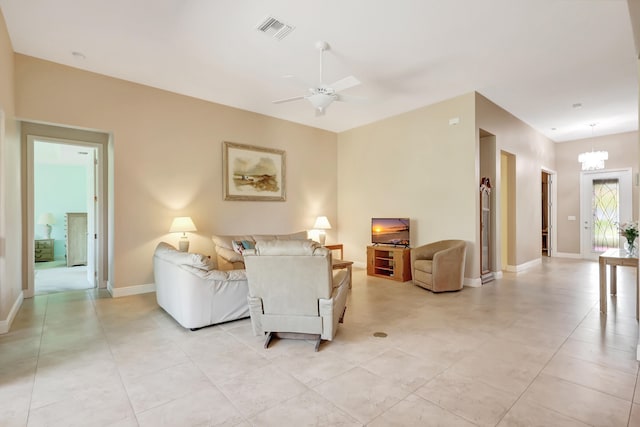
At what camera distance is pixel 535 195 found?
23.6 ft

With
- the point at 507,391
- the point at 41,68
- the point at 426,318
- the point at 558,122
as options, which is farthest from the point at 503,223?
the point at 41,68

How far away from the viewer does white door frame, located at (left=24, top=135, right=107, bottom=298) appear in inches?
177

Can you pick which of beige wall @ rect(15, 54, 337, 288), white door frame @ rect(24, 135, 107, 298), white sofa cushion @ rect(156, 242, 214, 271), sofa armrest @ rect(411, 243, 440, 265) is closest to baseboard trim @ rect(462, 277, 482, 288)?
sofa armrest @ rect(411, 243, 440, 265)

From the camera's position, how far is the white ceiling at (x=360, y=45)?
10.1ft

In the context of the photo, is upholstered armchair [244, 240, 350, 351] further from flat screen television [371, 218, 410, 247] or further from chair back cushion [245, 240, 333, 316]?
flat screen television [371, 218, 410, 247]

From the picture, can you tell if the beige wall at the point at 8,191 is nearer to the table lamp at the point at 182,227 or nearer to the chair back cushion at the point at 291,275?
the table lamp at the point at 182,227

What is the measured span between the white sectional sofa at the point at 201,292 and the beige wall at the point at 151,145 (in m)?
1.62

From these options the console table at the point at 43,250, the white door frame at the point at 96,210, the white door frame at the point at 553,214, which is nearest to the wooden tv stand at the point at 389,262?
the white door frame at the point at 96,210

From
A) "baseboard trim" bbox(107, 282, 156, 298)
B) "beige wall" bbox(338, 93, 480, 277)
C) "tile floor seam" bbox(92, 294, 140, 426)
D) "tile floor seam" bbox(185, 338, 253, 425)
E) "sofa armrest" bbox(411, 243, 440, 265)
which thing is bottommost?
"tile floor seam" bbox(92, 294, 140, 426)

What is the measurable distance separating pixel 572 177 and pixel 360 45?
309 inches

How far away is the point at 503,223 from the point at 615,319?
3.25 metres

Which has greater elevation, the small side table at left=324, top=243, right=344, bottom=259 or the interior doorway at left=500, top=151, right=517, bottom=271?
the interior doorway at left=500, top=151, right=517, bottom=271

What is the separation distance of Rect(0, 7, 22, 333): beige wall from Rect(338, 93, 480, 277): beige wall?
5.60m

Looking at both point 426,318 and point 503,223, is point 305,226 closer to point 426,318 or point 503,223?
point 426,318
